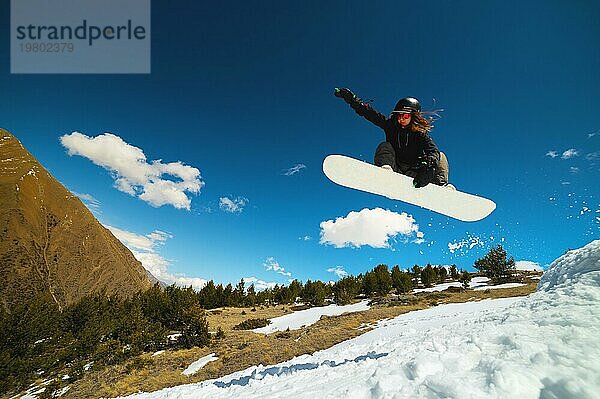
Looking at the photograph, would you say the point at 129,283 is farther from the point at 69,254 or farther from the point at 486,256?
the point at 486,256

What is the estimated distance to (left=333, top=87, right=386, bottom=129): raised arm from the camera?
20.9ft

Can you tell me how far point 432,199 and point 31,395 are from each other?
25895mm

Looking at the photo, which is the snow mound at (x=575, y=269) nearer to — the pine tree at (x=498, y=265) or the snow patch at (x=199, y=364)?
the snow patch at (x=199, y=364)

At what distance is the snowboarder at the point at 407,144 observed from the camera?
5.68 m

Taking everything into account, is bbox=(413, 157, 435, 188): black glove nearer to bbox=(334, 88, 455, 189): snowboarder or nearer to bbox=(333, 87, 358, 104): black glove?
bbox=(334, 88, 455, 189): snowboarder

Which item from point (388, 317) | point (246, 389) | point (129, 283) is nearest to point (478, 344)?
point (246, 389)

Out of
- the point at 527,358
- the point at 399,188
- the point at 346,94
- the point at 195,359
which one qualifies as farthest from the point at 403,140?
the point at 195,359

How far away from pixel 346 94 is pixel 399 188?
2375 mm

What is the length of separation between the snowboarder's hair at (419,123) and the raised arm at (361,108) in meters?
0.77

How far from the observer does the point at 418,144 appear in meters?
5.91

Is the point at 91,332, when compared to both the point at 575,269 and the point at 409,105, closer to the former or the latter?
the point at 409,105

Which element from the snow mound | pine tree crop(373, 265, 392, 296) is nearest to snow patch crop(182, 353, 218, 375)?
the snow mound

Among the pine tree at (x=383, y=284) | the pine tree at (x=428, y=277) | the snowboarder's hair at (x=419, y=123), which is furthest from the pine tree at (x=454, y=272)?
the snowboarder's hair at (x=419, y=123)

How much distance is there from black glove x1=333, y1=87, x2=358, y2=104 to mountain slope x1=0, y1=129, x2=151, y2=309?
15281 cm
